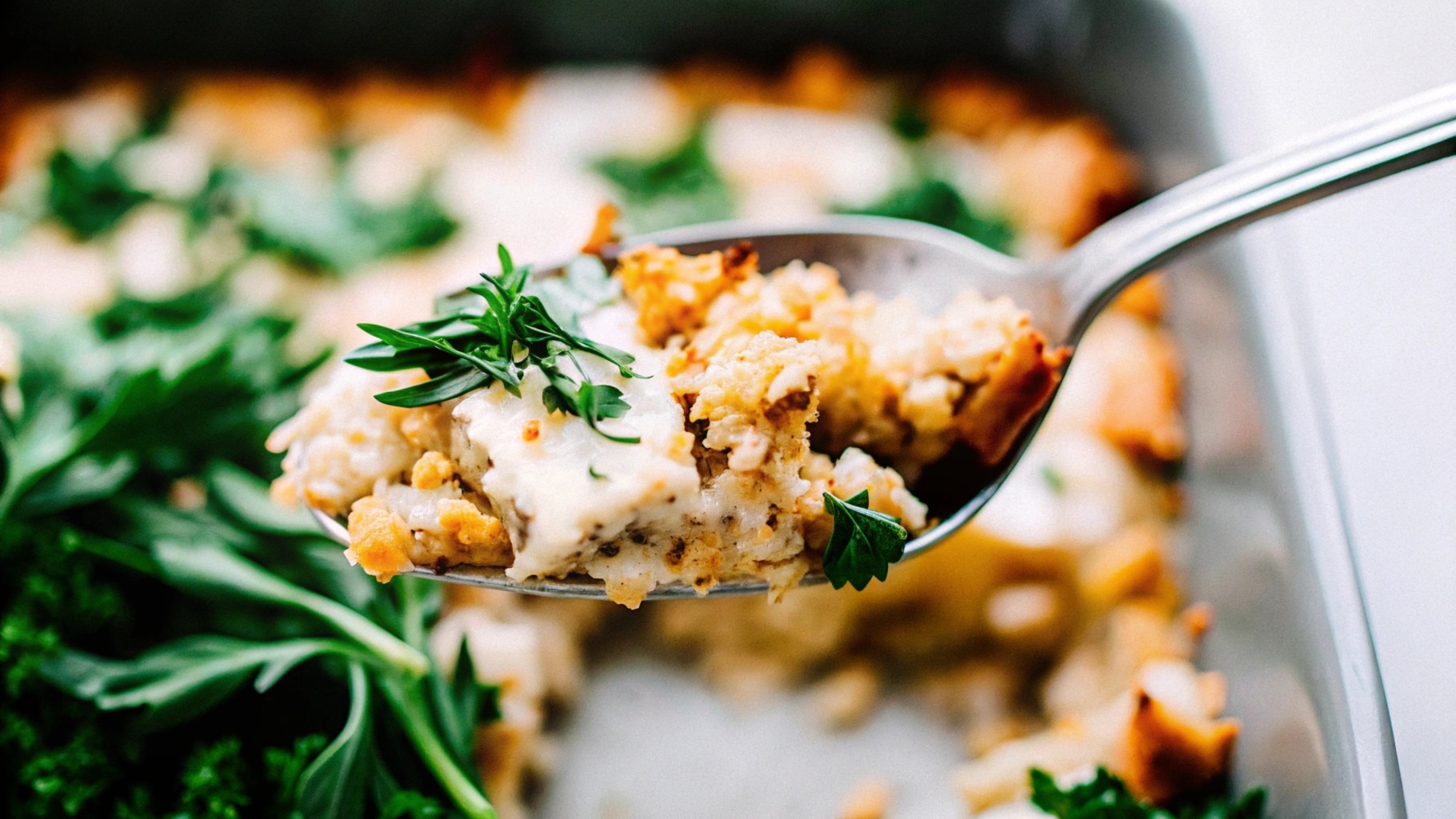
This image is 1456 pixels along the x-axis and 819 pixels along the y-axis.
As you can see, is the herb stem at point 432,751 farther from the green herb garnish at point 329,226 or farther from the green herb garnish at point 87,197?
the green herb garnish at point 87,197

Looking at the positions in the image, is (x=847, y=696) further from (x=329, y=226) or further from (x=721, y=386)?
(x=329, y=226)

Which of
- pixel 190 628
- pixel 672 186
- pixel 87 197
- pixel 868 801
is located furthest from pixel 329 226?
pixel 868 801

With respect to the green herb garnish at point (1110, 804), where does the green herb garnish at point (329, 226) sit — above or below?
above

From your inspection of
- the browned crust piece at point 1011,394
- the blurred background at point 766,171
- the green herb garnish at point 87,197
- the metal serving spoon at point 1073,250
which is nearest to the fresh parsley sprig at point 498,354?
the metal serving spoon at point 1073,250

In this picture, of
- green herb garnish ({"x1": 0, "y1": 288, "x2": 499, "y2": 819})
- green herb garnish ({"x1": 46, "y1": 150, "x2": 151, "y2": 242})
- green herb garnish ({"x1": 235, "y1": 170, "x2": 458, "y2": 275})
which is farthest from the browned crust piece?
green herb garnish ({"x1": 46, "y1": 150, "x2": 151, "y2": 242})

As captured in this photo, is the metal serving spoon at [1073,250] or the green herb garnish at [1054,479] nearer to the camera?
the metal serving spoon at [1073,250]

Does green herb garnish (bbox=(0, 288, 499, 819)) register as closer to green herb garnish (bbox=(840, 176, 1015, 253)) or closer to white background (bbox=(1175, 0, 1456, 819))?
green herb garnish (bbox=(840, 176, 1015, 253))
